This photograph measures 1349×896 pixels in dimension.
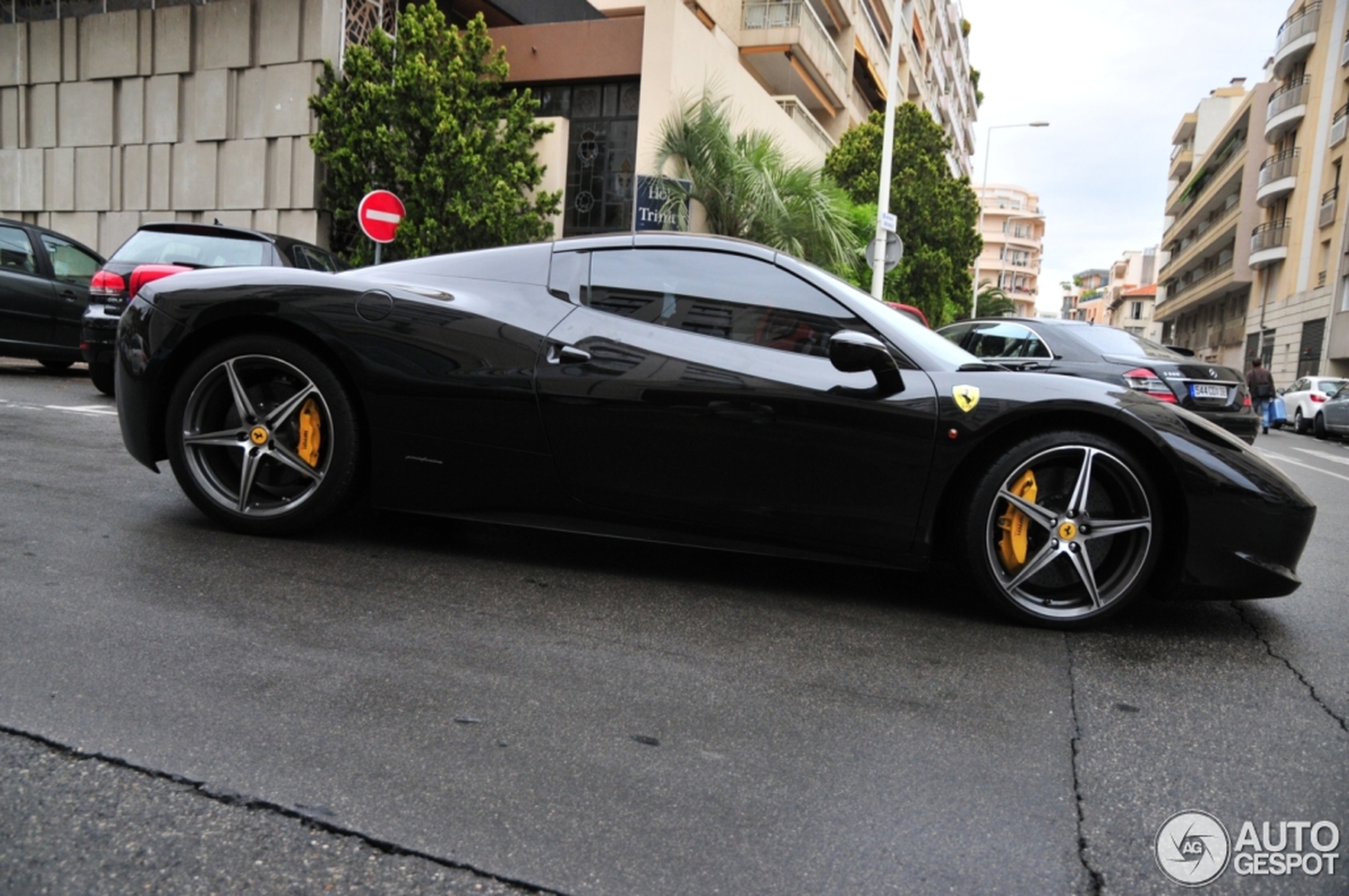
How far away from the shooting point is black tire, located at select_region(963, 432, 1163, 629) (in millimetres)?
3270

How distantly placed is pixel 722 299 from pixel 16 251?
9109mm

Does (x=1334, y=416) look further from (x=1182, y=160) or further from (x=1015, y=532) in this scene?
(x=1182, y=160)

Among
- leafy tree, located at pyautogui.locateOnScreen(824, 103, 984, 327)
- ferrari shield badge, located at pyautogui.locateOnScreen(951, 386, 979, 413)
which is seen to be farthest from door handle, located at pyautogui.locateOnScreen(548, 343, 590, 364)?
leafy tree, located at pyautogui.locateOnScreen(824, 103, 984, 327)

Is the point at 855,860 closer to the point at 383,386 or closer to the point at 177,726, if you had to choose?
the point at 177,726

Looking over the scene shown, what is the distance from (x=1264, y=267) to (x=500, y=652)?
168 ft

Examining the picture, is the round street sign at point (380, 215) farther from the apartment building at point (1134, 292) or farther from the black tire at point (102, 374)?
the apartment building at point (1134, 292)

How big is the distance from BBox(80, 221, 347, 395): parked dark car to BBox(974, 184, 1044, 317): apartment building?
123831 mm

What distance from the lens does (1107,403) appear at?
329cm

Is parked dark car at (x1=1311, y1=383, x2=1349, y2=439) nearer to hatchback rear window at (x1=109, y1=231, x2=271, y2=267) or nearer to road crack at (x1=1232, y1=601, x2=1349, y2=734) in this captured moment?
road crack at (x1=1232, y1=601, x2=1349, y2=734)

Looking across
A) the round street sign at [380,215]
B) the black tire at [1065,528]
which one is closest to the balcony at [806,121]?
the round street sign at [380,215]

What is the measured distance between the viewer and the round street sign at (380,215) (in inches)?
464

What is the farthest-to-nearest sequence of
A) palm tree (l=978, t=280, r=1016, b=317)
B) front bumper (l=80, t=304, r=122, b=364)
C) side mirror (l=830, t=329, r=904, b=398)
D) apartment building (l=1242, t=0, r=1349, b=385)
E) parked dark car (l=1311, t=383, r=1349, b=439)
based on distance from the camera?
1. palm tree (l=978, t=280, r=1016, b=317)
2. apartment building (l=1242, t=0, r=1349, b=385)
3. parked dark car (l=1311, t=383, r=1349, b=439)
4. front bumper (l=80, t=304, r=122, b=364)
5. side mirror (l=830, t=329, r=904, b=398)

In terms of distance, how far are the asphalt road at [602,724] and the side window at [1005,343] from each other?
4.68 meters

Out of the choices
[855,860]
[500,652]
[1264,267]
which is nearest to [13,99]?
[500,652]
